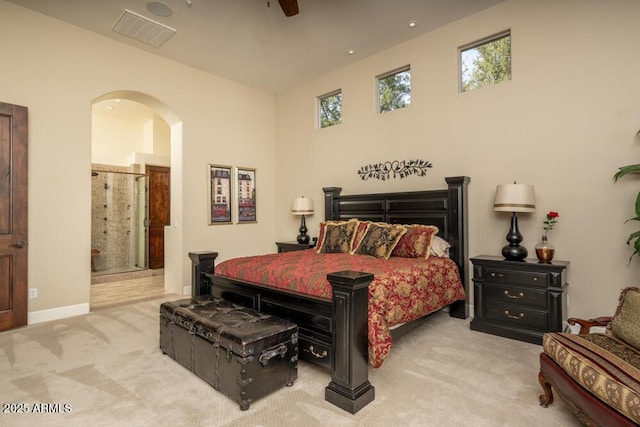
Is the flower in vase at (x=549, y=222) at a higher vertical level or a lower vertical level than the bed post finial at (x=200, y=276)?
higher

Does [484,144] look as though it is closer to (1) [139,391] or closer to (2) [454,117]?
(2) [454,117]

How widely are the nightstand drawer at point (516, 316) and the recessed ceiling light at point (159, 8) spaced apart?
481 centimetres

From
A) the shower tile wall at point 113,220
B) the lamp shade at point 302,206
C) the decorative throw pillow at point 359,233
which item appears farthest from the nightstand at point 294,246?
the shower tile wall at point 113,220

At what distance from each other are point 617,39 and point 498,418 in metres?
3.58

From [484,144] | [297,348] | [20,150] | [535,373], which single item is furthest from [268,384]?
[20,150]

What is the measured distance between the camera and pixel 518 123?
372 cm

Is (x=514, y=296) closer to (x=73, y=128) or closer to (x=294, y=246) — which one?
(x=294, y=246)

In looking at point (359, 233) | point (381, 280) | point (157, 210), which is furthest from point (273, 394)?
point (157, 210)

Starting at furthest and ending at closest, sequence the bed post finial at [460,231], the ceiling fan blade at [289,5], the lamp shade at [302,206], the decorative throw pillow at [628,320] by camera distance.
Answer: the lamp shade at [302,206], the bed post finial at [460,231], the ceiling fan blade at [289,5], the decorative throw pillow at [628,320]

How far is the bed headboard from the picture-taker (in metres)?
3.94

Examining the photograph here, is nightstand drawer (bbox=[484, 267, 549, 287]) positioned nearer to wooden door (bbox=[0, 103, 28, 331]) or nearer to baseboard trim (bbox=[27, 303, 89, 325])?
baseboard trim (bbox=[27, 303, 89, 325])

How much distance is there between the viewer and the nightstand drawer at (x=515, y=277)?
3.15 metres

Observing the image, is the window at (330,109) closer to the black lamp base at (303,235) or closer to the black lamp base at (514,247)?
the black lamp base at (303,235)

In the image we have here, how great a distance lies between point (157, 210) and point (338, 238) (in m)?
5.56
